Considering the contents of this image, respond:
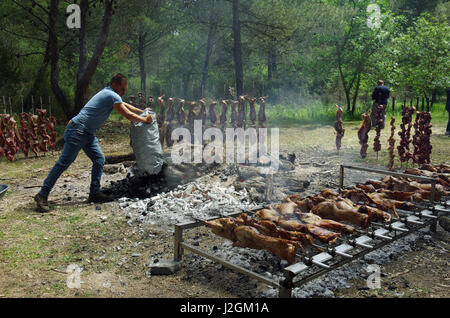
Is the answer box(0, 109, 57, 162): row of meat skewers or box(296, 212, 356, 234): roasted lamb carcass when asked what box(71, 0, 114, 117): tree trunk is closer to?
box(0, 109, 57, 162): row of meat skewers

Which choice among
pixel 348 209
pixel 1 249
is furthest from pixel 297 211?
pixel 1 249

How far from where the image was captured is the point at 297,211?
425cm

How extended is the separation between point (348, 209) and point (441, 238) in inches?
63.9

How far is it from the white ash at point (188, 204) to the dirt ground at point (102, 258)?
25 cm

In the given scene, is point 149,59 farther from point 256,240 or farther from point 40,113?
point 256,240

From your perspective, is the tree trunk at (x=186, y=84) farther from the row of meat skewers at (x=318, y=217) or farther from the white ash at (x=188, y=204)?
the row of meat skewers at (x=318, y=217)

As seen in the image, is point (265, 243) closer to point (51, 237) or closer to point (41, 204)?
point (51, 237)

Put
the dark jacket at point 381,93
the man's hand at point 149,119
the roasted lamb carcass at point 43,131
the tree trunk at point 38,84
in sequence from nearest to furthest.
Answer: the man's hand at point 149,119, the roasted lamb carcass at point 43,131, the dark jacket at point 381,93, the tree trunk at point 38,84

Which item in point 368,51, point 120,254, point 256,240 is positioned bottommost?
point 120,254

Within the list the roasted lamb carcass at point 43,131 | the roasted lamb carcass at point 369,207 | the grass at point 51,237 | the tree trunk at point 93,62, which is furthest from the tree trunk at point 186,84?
the roasted lamb carcass at point 369,207

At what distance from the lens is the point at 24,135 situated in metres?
10.3

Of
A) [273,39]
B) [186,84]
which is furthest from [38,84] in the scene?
[186,84]

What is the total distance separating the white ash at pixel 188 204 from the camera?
554 centimetres

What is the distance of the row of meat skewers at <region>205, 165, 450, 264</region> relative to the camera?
3395 mm
